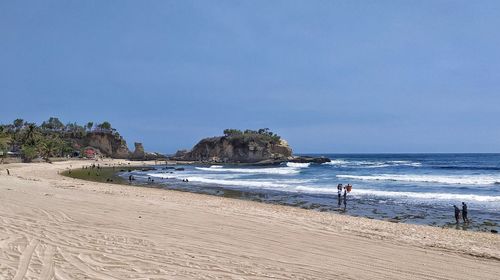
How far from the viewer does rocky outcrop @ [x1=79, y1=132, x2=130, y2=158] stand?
115m

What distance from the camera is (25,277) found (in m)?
5.76

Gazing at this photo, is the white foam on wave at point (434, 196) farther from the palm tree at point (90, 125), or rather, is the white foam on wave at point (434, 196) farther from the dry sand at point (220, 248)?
the palm tree at point (90, 125)

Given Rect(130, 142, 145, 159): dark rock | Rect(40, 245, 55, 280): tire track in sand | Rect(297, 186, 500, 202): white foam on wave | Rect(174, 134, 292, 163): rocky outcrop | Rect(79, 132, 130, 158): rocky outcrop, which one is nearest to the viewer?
Rect(40, 245, 55, 280): tire track in sand

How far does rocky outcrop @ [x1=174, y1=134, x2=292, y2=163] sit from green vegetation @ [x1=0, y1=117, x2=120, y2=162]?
28497mm

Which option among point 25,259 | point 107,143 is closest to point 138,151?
point 107,143

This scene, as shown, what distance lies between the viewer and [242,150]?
108688 mm

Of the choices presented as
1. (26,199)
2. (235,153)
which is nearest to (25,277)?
(26,199)

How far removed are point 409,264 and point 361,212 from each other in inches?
430

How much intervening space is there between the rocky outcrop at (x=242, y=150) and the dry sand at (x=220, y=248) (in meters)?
90.1

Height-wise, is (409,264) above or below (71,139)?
below

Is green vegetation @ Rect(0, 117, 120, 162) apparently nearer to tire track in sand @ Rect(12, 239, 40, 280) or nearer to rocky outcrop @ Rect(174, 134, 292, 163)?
rocky outcrop @ Rect(174, 134, 292, 163)

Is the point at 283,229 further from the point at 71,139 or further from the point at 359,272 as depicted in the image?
the point at 71,139

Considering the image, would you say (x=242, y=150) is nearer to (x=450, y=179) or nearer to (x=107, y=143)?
(x=107, y=143)

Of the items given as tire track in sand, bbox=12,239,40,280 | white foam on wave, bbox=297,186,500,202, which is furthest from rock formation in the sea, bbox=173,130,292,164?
tire track in sand, bbox=12,239,40,280
